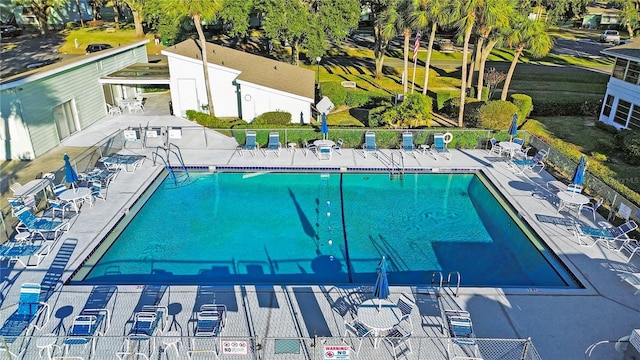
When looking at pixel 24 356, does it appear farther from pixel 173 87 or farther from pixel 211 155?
pixel 173 87

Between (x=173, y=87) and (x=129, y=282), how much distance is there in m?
16.7

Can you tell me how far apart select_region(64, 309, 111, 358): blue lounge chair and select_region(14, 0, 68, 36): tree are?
53.2 meters

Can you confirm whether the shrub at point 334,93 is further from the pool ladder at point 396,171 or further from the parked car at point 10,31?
the parked car at point 10,31

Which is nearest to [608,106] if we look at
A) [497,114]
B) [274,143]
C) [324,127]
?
[497,114]

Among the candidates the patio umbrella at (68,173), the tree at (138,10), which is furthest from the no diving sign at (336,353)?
the tree at (138,10)

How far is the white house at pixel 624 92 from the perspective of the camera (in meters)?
25.6

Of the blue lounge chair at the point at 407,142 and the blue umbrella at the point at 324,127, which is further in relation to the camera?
the blue lounge chair at the point at 407,142

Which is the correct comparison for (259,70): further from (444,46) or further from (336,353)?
(444,46)

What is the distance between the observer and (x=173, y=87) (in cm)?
2800

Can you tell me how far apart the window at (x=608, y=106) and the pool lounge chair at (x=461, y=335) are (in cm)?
2278

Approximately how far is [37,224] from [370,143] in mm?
14712

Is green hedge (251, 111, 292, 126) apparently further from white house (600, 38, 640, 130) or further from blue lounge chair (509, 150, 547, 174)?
white house (600, 38, 640, 130)

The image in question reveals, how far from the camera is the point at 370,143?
2314 cm

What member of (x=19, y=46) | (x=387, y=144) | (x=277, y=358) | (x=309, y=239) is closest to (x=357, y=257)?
(x=309, y=239)
